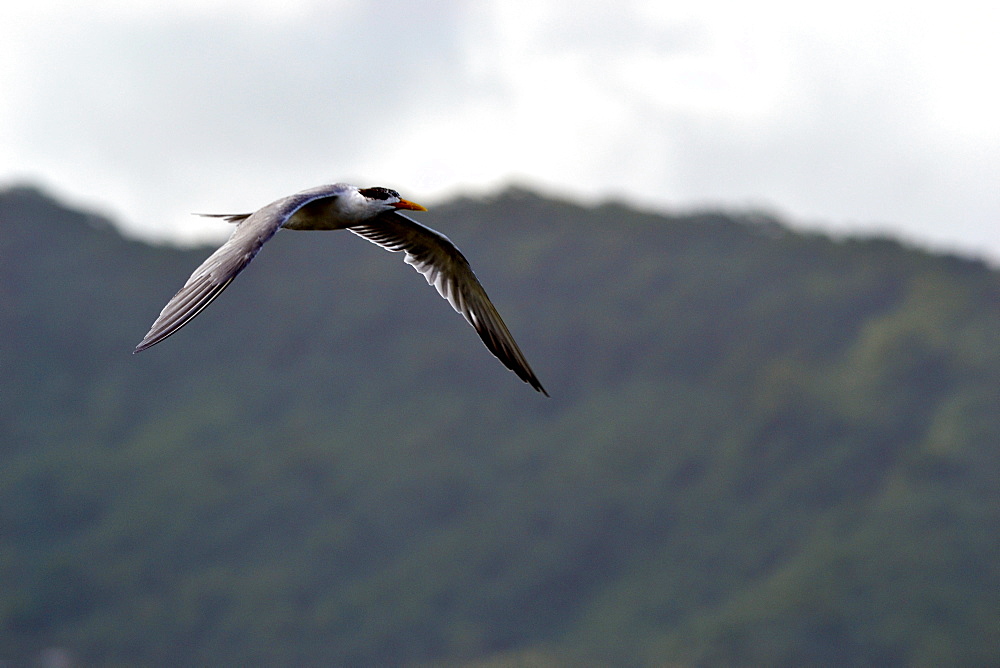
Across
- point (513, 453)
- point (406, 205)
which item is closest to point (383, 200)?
point (406, 205)

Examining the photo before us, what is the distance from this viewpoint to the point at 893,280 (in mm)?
125750

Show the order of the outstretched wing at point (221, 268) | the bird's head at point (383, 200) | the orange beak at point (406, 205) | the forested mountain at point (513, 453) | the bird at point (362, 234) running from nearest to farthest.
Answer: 1. the outstretched wing at point (221, 268)
2. the bird at point (362, 234)
3. the bird's head at point (383, 200)
4. the orange beak at point (406, 205)
5. the forested mountain at point (513, 453)

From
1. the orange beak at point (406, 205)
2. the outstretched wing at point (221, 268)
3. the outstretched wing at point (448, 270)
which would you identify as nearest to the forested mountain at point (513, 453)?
the outstretched wing at point (448, 270)

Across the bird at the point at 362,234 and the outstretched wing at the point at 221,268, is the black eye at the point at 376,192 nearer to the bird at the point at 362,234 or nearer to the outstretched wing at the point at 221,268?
the bird at the point at 362,234

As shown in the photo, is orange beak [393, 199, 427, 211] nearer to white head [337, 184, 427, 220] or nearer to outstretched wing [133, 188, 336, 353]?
white head [337, 184, 427, 220]

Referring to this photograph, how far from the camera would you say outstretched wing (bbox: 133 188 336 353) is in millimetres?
11961

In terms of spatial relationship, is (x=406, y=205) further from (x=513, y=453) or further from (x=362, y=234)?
(x=513, y=453)

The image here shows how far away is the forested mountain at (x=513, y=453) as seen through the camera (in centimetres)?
10506

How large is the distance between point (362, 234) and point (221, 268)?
17.0 feet

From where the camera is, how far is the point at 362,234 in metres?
18.0

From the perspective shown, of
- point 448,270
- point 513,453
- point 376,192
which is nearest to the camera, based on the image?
point 376,192

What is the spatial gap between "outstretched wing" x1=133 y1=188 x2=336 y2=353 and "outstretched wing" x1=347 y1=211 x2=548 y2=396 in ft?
11.7

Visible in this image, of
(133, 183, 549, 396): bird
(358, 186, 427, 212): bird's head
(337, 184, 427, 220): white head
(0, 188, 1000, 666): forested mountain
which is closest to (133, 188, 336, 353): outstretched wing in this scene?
(133, 183, 549, 396): bird

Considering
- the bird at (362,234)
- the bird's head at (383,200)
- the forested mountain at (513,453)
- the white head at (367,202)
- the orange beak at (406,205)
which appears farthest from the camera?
the forested mountain at (513,453)
